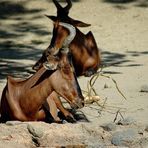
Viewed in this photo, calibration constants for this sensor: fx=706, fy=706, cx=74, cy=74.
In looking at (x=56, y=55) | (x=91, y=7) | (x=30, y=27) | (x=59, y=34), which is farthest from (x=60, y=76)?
(x=91, y=7)

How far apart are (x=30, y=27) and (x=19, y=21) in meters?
0.80

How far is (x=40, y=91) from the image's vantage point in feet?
30.1

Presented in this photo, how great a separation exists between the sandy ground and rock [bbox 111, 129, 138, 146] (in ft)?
3.74

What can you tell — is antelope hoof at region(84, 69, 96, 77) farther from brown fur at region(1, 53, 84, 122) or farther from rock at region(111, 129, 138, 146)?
rock at region(111, 129, 138, 146)

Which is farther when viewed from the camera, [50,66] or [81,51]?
[81,51]

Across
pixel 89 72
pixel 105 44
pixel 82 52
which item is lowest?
pixel 105 44

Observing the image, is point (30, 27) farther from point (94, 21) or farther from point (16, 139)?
point (16, 139)

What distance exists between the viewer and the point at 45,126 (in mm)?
8734

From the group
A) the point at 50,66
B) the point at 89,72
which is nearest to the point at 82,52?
the point at 89,72

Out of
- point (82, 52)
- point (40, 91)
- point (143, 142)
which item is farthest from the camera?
point (82, 52)

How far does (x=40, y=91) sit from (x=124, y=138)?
1.39 meters

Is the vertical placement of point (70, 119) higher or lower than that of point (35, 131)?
lower

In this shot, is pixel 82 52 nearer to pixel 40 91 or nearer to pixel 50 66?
pixel 40 91

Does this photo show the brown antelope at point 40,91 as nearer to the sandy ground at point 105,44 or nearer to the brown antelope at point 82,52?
the sandy ground at point 105,44
